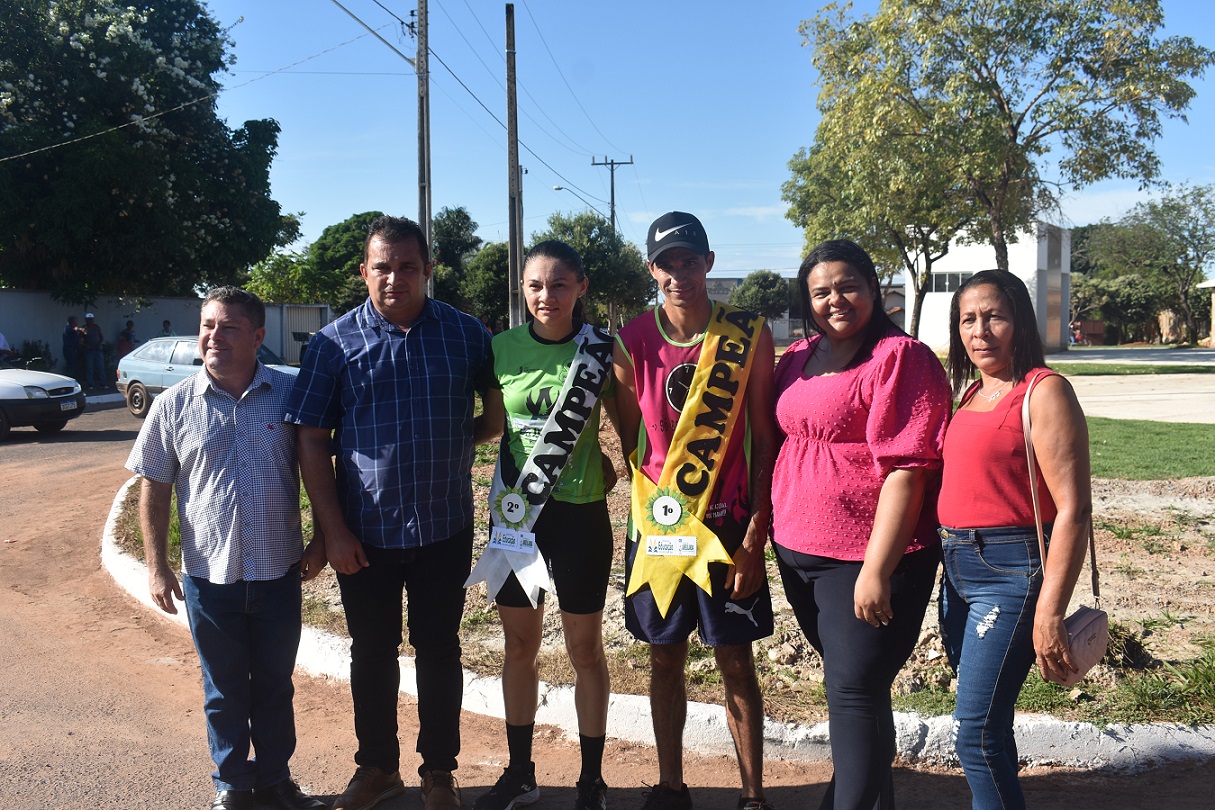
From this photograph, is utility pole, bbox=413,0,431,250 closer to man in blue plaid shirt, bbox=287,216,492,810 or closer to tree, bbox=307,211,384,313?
man in blue plaid shirt, bbox=287,216,492,810

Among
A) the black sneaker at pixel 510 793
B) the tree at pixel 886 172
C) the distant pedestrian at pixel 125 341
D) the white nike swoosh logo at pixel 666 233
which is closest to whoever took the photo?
the white nike swoosh logo at pixel 666 233

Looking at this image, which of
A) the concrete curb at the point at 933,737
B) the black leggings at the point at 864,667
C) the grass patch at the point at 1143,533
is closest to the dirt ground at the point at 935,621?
the grass patch at the point at 1143,533

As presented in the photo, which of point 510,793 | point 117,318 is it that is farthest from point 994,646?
point 117,318

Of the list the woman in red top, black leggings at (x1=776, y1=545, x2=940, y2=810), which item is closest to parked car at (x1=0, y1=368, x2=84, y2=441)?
black leggings at (x1=776, y1=545, x2=940, y2=810)

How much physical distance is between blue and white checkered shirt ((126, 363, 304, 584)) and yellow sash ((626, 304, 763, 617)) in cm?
134

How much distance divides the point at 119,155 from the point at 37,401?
36.7 feet

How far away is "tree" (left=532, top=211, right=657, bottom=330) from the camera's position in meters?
37.7

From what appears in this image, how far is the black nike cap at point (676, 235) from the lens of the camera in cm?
315

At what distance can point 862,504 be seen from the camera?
107 inches

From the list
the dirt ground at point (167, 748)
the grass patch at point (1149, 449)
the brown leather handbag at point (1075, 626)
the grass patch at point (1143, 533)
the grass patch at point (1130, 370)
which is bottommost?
the dirt ground at point (167, 748)

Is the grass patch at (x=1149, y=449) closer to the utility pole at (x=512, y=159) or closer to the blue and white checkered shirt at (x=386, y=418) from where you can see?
the blue and white checkered shirt at (x=386, y=418)

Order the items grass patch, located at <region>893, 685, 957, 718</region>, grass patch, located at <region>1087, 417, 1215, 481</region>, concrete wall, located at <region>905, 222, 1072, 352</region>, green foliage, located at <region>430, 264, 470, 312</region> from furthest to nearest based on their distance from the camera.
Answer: concrete wall, located at <region>905, 222, 1072, 352</region> → green foliage, located at <region>430, 264, 470, 312</region> → grass patch, located at <region>1087, 417, 1215, 481</region> → grass patch, located at <region>893, 685, 957, 718</region>

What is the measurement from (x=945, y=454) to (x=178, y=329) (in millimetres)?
31332

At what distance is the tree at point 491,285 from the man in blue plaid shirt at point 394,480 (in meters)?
33.8
